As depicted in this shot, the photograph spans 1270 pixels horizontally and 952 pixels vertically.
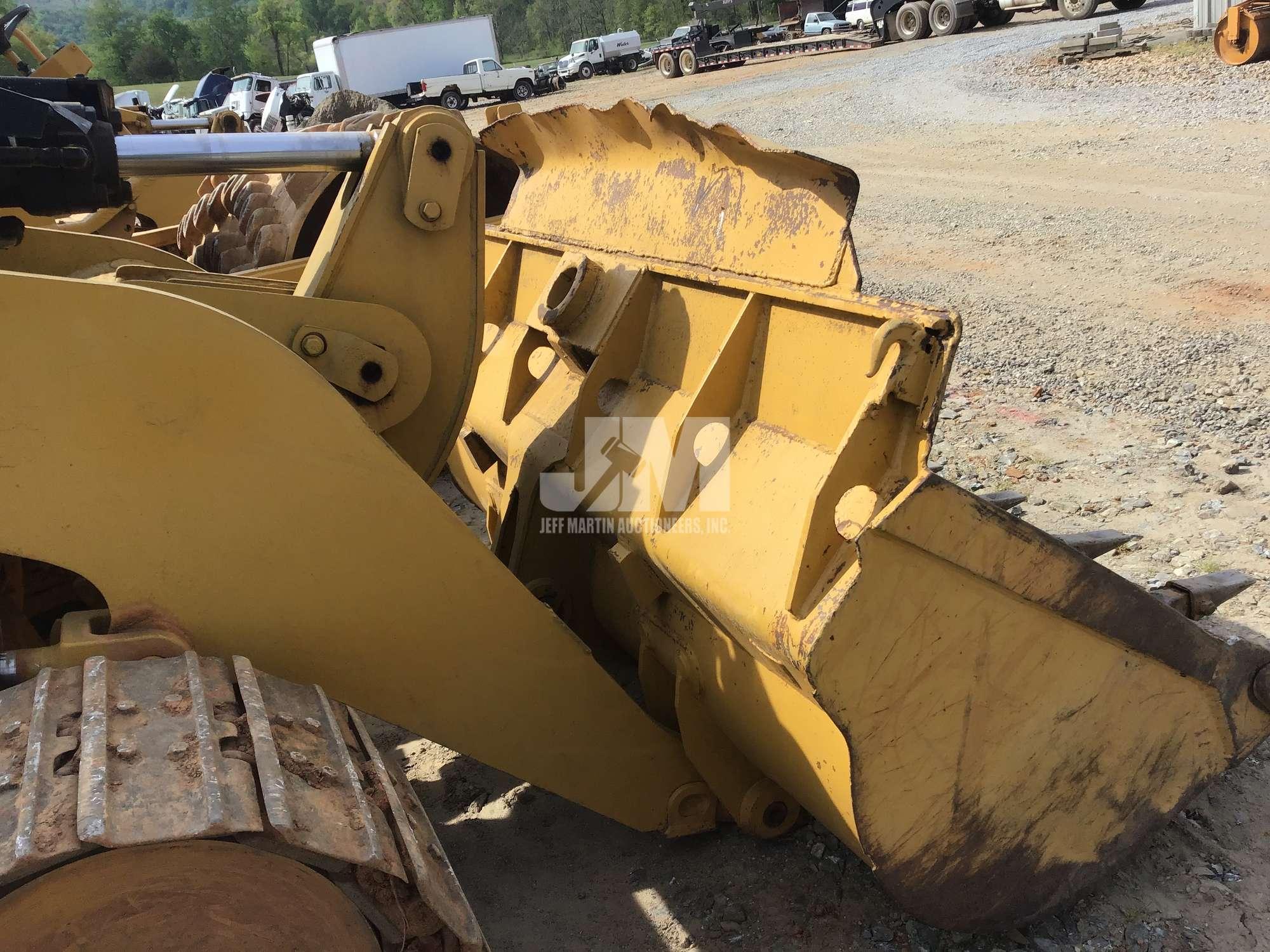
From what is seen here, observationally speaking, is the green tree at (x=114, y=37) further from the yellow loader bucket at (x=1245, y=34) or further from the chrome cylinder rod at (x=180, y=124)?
the chrome cylinder rod at (x=180, y=124)

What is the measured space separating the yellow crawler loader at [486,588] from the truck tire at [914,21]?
2862cm

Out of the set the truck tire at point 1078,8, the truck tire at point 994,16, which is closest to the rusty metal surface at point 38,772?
the truck tire at point 1078,8

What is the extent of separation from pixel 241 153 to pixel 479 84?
1476 inches

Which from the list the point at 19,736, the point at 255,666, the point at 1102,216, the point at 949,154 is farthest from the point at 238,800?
the point at 949,154

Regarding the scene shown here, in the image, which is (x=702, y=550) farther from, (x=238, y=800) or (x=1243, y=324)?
(x=1243, y=324)

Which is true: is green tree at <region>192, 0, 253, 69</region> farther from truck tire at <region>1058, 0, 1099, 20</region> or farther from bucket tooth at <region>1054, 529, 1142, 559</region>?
bucket tooth at <region>1054, 529, 1142, 559</region>

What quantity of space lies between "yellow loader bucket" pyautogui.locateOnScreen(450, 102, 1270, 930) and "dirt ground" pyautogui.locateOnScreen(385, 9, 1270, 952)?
0.24 meters

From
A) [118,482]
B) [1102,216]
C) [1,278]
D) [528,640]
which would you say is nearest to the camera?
[1,278]

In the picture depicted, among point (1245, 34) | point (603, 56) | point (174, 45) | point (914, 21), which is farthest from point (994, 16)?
point (174, 45)

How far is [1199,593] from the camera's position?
2.81 meters

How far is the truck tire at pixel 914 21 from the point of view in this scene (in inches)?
1126

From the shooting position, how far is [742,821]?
2863 mm

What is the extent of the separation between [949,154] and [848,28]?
2070 centimetres

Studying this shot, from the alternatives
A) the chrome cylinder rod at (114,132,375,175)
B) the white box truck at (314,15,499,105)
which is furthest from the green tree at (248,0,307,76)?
the chrome cylinder rod at (114,132,375,175)
